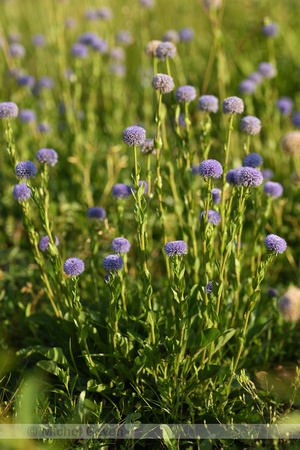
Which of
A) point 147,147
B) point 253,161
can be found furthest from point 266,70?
point 147,147

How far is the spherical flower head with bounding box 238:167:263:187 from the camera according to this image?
1839 millimetres

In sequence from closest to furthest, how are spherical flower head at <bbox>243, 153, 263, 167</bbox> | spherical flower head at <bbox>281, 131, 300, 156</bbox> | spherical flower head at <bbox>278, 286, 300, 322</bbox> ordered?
spherical flower head at <bbox>278, 286, 300, 322</bbox> → spherical flower head at <bbox>243, 153, 263, 167</bbox> → spherical flower head at <bbox>281, 131, 300, 156</bbox>

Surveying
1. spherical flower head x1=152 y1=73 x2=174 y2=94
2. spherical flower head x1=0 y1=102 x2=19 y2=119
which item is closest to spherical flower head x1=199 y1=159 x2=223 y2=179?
spherical flower head x1=152 y1=73 x2=174 y2=94

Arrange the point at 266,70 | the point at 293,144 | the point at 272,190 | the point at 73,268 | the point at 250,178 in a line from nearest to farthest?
the point at 250,178 → the point at 73,268 → the point at 293,144 → the point at 272,190 → the point at 266,70

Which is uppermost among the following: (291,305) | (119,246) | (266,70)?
(266,70)

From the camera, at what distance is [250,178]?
6.05 feet

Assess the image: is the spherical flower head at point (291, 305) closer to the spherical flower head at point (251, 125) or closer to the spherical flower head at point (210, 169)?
the spherical flower head at point (210, 169)

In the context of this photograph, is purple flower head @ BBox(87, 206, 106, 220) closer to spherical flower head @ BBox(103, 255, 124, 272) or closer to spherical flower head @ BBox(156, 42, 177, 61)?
spherical flower head @ BBox(103, 255, 124, 272)

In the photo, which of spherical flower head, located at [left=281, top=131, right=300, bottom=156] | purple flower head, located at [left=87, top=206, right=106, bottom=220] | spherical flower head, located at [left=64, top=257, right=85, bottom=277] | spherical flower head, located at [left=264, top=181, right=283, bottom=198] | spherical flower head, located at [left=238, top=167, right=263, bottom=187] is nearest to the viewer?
spherical flower head, located at [left=238, top=167, right=263, bottom=187]

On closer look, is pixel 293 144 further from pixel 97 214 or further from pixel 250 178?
pixel 97 214

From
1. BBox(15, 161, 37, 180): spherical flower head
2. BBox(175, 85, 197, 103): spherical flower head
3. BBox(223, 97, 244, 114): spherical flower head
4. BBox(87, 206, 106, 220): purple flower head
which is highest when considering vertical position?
BBox(175, 85, 197, 103): spherical flower head

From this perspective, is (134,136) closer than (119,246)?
Yes

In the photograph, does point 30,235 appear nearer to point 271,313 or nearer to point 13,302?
point 13,302

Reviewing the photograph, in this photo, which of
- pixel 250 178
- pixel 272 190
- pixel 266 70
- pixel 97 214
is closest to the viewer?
pixel 250 178
